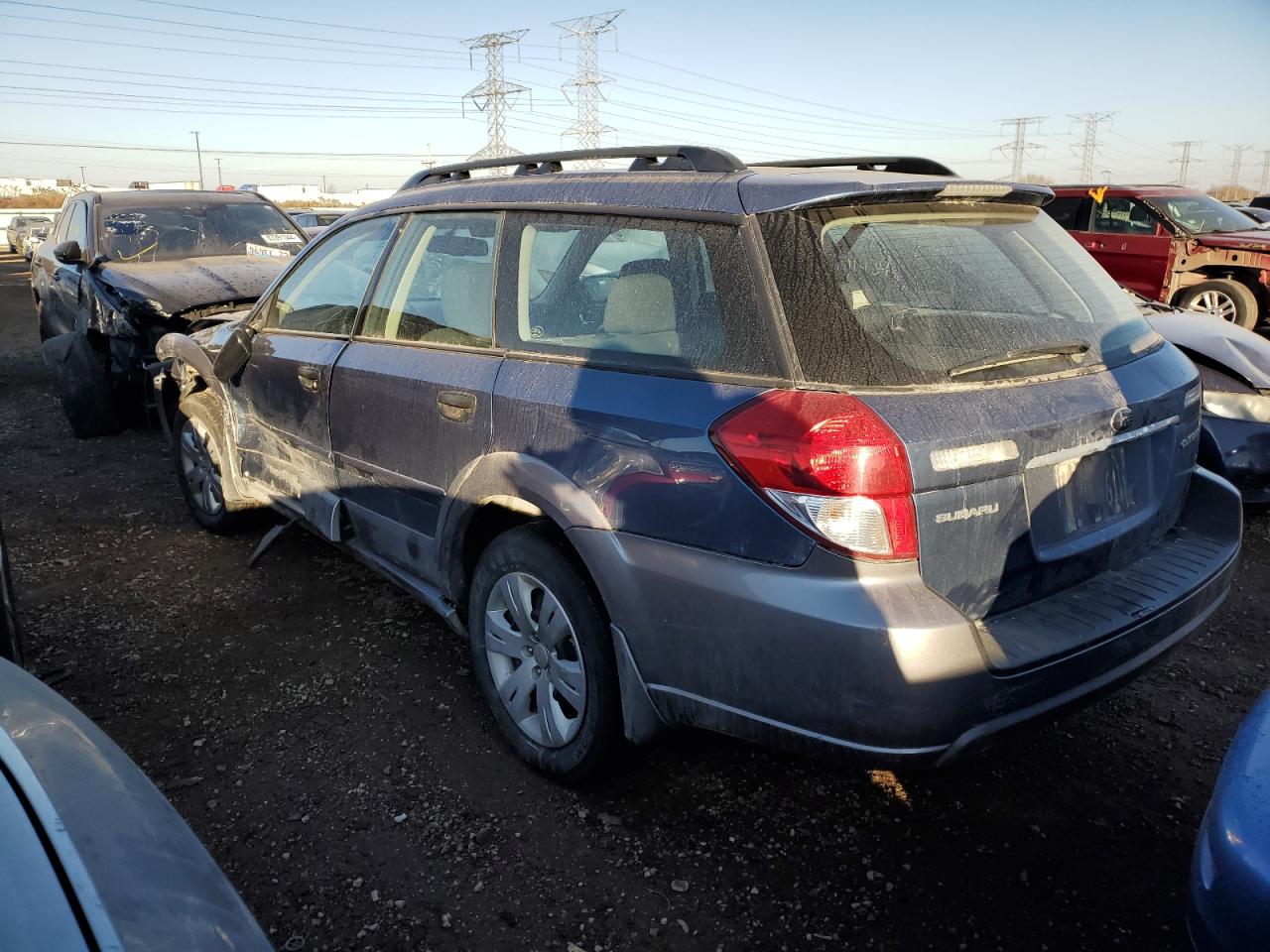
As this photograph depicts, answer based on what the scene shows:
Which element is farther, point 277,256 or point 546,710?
point 277,256

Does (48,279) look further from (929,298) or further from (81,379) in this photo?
(929,298)

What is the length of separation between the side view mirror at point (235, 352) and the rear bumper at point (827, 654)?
2498 millimetres

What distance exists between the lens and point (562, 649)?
2674 mm

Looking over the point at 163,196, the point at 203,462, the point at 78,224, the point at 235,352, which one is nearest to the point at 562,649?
the point at 235,352

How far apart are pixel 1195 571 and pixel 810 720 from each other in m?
1.31

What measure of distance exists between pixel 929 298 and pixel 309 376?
8.22 feet

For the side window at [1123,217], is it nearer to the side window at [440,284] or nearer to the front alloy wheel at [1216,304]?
the front alloy wheel at [1216,304]

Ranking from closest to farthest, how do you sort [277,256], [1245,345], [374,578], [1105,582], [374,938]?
[374,938] < [1105,582] < [374,578] < [1245,345] < [277,256]

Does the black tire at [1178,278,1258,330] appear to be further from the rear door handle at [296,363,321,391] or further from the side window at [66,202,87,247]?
the side window at [66,202,87,247]

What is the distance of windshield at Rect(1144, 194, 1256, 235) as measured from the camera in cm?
1012

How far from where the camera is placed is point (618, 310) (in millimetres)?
2574

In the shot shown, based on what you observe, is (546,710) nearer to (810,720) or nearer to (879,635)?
(810,720)

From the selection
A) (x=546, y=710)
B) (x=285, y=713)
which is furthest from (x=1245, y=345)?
(x=285, y=713)

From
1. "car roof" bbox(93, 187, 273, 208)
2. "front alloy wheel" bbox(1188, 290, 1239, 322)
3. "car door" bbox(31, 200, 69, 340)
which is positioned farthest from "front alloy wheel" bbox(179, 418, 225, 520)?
"front alloy wheel" bbox(1188, 290, 1239, 322)
